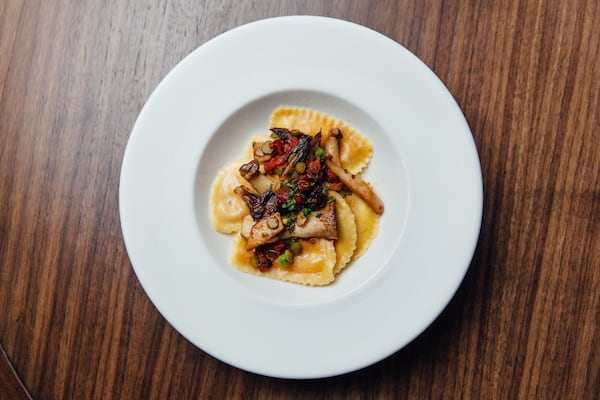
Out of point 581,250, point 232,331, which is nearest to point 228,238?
point 232,331

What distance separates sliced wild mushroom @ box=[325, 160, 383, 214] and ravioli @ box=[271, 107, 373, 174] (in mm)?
95

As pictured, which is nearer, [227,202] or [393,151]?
[393,151]

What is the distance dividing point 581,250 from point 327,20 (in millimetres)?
2133

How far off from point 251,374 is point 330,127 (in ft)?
5.48

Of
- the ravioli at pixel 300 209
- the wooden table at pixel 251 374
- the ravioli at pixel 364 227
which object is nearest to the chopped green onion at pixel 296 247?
the ravioli at pixel 300 209

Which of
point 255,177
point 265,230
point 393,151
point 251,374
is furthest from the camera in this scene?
point 251,374

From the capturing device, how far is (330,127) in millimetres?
3459

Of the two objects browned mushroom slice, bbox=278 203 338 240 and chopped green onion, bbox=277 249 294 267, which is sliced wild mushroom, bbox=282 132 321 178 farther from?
chopped green onion, bbox=277 249 294 267

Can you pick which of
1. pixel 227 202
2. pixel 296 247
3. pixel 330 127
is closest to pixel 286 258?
pixel 296 247

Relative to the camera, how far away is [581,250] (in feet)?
11.3

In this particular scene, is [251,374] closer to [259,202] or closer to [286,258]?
[286,258]

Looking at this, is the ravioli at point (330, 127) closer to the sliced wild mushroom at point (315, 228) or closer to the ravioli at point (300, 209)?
the ravioli at point (300, 209)

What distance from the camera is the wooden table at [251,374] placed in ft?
11.3

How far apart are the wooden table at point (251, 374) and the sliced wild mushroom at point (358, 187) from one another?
70cm
